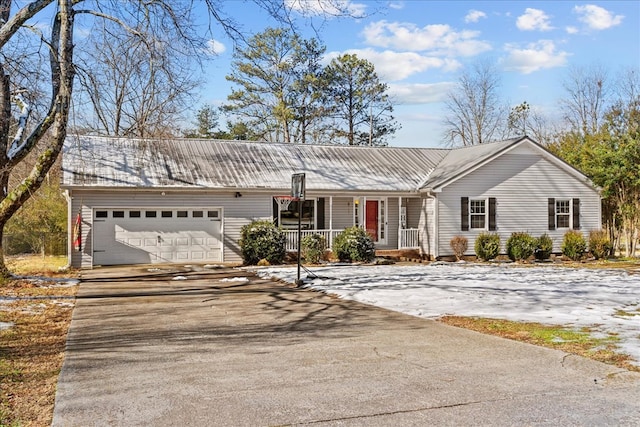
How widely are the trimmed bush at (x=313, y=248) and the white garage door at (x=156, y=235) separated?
285cm

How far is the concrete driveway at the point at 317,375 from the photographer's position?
15.6ft

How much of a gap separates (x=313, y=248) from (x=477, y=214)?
6.46 m

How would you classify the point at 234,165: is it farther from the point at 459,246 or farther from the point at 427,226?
the point at 459,246

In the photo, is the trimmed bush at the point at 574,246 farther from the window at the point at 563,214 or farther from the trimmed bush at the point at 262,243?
the trimmed bush at the point at 262,243

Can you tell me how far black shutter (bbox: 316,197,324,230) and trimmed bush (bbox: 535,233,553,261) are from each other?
7.86m

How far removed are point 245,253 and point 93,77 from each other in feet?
29.2

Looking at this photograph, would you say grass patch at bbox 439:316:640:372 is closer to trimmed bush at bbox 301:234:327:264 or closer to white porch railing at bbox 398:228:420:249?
trimmed bush at bbox 301:234:327:264

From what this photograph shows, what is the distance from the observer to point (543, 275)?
1623cm

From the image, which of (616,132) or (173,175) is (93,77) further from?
(616,132)

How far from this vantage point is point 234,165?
2175 centimetres

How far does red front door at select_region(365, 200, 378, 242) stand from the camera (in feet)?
75.3

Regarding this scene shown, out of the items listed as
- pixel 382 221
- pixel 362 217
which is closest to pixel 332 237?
pixel 362 217

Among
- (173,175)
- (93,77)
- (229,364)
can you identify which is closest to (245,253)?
(173,175)

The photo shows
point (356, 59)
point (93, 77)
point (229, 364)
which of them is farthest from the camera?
point (356, 59)
